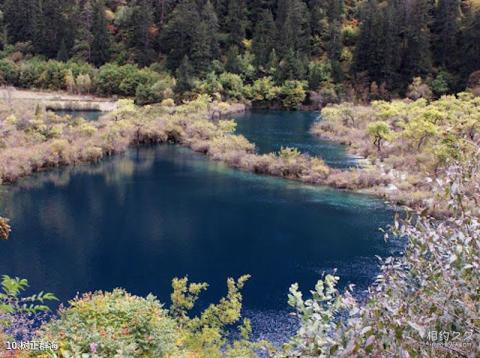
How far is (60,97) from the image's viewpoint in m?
75.2

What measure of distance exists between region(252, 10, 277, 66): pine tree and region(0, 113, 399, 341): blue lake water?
47.6 metres

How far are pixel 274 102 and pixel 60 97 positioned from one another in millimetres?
31235

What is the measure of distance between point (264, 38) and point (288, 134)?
1356 inches

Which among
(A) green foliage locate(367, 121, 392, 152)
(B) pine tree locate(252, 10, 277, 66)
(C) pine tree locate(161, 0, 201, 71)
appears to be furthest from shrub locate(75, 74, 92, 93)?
(A) green foliage locate(367, 121, 392, 152)

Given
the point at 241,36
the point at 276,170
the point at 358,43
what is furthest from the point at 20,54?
the point at 276,170

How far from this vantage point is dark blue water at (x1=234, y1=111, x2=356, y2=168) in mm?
48219

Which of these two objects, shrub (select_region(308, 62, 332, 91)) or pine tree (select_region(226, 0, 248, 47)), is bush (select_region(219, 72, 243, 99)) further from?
Answer: shrub (select_region(308, 62, 332, 91))

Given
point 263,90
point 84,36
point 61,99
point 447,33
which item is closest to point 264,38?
point 263,90

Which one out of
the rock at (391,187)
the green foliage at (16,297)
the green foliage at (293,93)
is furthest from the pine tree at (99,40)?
the green foliage at (16,297)

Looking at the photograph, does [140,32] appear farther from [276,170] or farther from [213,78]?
[276,170]

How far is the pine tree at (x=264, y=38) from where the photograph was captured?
85.9m

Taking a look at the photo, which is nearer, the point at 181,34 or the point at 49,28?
the point at 181,34

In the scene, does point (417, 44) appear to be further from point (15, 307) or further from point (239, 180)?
point (15, 307)

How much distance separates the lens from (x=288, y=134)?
58.3 m
